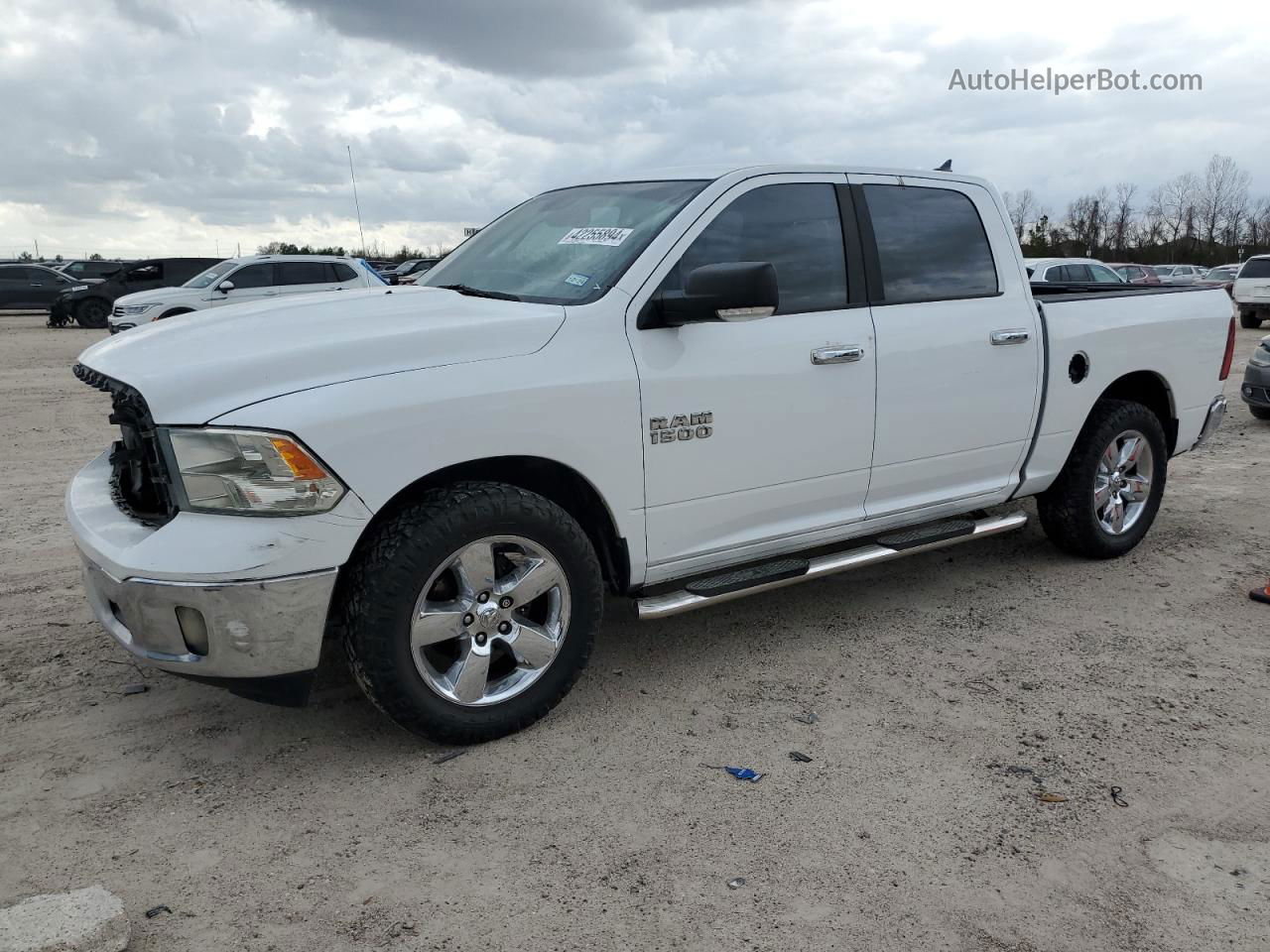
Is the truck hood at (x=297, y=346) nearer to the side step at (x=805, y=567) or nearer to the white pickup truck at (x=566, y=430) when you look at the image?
the white pickup truck at (x=566, y=430)

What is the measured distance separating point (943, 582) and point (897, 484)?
1.07m

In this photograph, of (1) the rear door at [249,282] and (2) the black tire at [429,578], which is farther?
(1) the rear door at [249,282]

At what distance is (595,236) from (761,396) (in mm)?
862

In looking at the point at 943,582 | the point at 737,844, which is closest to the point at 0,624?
the point at 737,844

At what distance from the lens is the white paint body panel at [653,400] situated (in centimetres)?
292

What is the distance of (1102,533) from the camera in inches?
205

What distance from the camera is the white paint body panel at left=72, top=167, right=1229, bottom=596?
2.92m

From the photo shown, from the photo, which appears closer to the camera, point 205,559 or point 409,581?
point 205,559

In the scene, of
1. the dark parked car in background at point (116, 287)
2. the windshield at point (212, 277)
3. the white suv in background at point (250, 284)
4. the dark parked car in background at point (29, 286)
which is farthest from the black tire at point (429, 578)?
the dark parked car in background at point (29, 286)

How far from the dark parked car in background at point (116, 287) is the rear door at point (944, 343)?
2151 cm

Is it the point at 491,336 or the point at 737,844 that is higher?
the point at 491,336

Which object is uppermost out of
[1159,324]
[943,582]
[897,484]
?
[1159,324]

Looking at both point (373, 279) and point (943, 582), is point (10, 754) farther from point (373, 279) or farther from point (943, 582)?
point (373, 279)

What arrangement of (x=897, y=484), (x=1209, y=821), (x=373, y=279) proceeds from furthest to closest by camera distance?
(x=373, y=279) < (x=897, y=484) < (x=1209, y=821)
